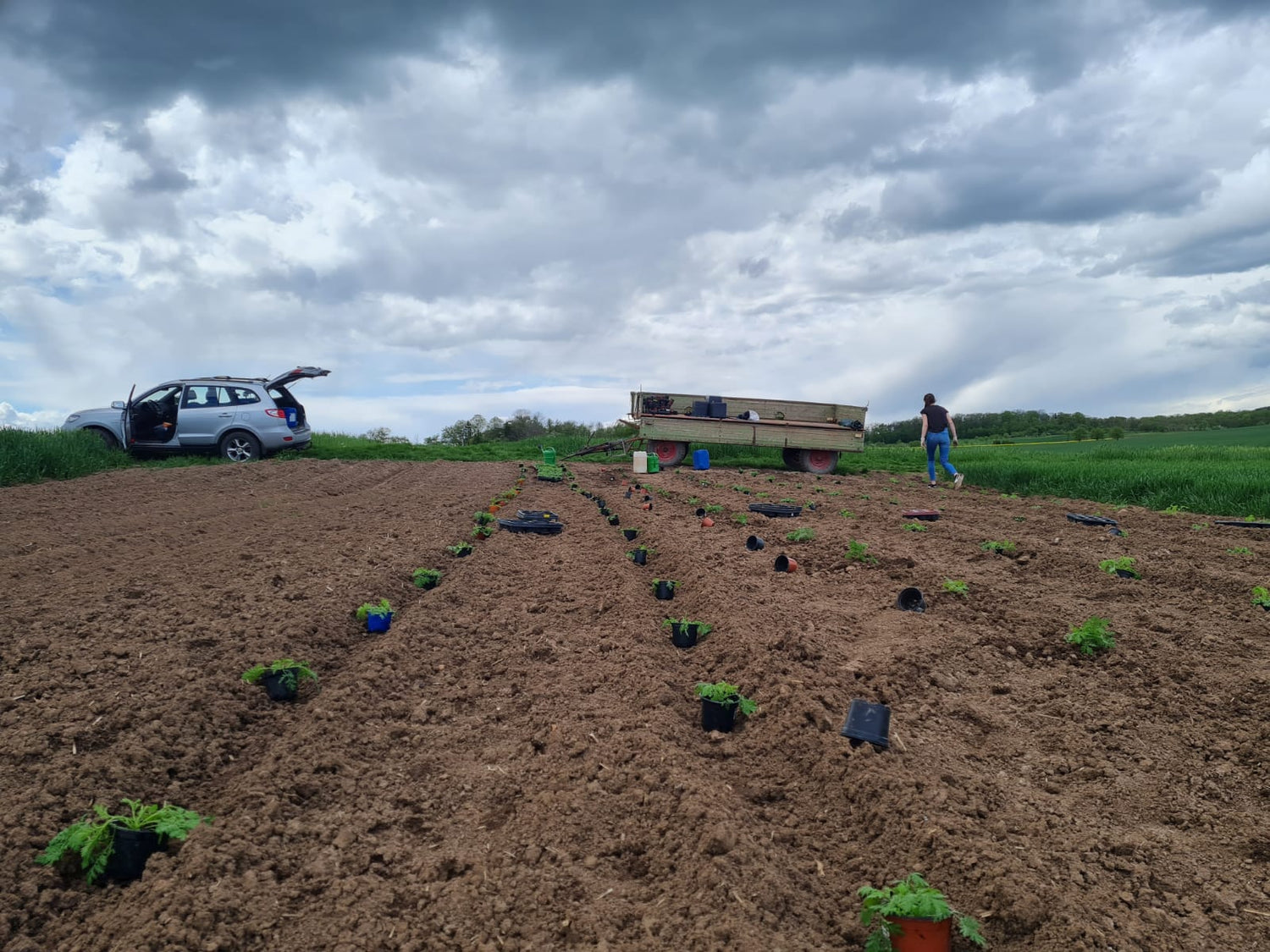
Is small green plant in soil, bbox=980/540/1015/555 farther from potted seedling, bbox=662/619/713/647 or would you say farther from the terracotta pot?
the terracotta pot

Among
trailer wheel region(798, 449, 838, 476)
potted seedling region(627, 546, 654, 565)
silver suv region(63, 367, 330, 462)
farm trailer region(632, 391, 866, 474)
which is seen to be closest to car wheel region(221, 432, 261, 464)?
silver suv region(63, 367, 330, 462)

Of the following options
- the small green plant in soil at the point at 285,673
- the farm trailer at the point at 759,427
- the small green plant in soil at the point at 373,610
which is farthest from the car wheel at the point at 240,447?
the small green plant in soil at the point at 285,673

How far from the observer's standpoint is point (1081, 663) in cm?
484

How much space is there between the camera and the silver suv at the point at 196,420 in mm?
16984

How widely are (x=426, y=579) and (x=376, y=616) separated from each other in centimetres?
116

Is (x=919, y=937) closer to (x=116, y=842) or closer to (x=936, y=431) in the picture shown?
(x=116, y=842)

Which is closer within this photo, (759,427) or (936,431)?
(936,431)

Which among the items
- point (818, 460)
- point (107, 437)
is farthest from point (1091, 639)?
point (107, 437)

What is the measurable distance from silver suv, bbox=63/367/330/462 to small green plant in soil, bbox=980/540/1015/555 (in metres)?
15.5

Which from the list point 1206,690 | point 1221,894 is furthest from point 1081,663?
point 1221,894

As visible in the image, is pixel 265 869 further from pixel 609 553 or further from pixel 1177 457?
pixel 1177 457

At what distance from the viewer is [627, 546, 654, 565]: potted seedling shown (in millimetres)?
7309

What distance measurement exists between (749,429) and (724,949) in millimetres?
16349

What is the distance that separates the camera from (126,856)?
2.73 meters
